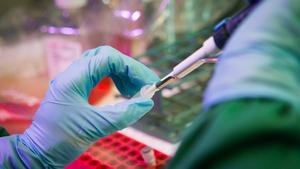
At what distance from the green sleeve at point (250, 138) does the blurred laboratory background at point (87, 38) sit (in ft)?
2.75

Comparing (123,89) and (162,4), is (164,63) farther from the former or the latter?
(123,89)

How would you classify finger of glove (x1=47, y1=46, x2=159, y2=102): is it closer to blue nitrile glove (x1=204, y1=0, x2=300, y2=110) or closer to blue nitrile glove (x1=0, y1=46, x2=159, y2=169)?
blue nitrile glove (x1=0, y1=46, x2=159, y2=169)

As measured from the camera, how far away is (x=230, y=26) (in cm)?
39

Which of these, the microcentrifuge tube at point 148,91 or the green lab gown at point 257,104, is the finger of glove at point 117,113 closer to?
the microcentrifuge tube at point 148,91

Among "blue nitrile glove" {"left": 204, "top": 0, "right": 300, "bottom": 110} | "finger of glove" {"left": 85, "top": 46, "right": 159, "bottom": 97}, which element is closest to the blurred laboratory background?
"finger of glove" {"left": 85, "top": 46, "right": 159, "bottom": 97}

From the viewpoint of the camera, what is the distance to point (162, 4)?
54.7 inches

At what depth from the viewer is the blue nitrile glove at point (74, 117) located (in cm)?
67

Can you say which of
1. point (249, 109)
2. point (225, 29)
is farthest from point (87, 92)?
point (249, 109)

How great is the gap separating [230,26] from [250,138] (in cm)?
16

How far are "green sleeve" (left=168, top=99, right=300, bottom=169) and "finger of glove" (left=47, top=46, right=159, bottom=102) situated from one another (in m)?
0.44

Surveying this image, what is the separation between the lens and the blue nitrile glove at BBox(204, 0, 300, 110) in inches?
10.7

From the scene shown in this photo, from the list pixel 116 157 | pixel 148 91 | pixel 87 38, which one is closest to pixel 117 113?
pixel 148 91

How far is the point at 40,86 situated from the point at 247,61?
106 centimetres

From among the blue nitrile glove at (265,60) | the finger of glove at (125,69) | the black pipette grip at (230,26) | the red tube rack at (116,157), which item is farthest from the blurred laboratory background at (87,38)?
the blue nitrile glove at (265,60)
